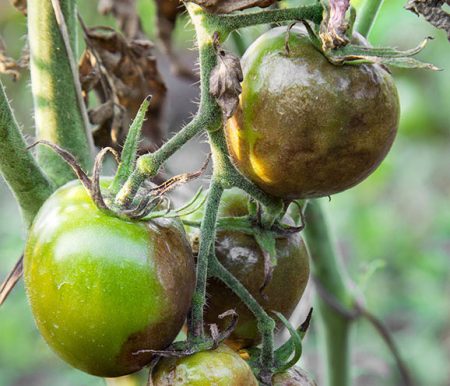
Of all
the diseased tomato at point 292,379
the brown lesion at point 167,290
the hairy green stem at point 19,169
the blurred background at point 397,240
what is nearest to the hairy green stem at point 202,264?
the brown lesion at point 167,290

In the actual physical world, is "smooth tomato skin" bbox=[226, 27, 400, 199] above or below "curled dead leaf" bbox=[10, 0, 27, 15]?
above

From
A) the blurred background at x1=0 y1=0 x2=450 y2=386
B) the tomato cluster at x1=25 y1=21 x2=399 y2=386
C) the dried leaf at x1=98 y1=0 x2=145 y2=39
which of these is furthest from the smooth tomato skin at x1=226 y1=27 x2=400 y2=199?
the blurred background at x1=0 y1=0 x2=450 y2=386

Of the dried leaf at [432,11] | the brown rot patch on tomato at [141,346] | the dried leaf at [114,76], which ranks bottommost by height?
the brown rot patch on tomato at [141,346]

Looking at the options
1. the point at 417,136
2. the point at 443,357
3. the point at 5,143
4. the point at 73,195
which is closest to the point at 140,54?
the point at 5,143

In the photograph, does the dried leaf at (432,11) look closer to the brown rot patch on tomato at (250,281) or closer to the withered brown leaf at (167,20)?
the brown rot patch on tomato at (250,281)

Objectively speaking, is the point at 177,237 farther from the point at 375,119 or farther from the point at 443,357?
the point at 443,357

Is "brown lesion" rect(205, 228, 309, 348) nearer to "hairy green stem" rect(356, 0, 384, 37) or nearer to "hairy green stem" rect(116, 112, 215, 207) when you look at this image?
"hairy green stem" rect(116, 112, 215, 207)

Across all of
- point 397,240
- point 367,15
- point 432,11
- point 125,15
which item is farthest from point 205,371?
point 397,240
